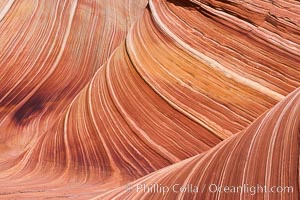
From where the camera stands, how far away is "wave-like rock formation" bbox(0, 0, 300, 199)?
2.18m

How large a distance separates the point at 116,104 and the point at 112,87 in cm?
18

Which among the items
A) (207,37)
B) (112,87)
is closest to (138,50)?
(112,87)

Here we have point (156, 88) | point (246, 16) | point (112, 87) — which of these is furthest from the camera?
point (112, 87)

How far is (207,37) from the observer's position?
3.06 m

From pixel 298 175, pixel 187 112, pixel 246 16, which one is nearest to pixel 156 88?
pixel 187 112

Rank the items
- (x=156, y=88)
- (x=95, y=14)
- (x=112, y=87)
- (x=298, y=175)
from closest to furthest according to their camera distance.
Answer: (x=298, y=175)
(x=156, y=88)
(x=112, y=87)
(x=95, y=14)

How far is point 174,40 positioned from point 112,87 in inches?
21.5

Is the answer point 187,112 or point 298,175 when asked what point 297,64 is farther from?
point 298,175

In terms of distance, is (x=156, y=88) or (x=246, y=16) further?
(x=156, y=88)

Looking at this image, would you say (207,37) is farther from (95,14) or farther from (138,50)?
(95,14)

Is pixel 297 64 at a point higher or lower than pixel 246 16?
lower

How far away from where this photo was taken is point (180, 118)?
2957mm

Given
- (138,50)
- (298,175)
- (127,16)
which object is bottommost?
(298,175)

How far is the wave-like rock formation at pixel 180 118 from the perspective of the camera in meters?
2.18
